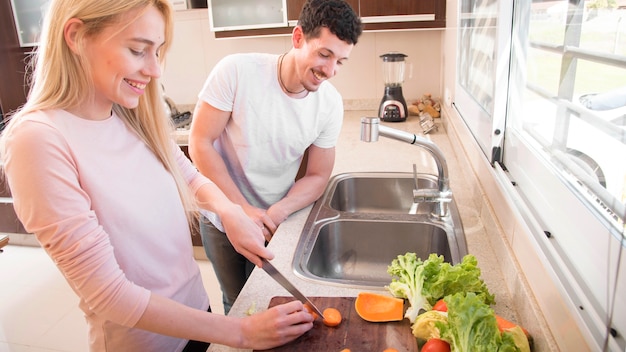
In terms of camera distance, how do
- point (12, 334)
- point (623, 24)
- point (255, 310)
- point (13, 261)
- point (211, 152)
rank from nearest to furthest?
point (623, 24) < point (255, 310) < point (211, 152) < point (12, 334) < point (13, 261)

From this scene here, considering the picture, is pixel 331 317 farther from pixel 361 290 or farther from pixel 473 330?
pixel 473 330

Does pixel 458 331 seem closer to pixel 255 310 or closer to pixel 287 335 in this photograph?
pixel 287 335

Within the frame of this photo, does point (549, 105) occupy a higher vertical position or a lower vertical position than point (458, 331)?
higher

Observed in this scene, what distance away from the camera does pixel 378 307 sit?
85 cm

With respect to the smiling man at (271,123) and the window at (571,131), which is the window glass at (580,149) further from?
the smiling man at (271,123)

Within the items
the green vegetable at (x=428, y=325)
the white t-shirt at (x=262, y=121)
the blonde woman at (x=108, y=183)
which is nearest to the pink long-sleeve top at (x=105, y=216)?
the blonde woman at (x=108, y=183)

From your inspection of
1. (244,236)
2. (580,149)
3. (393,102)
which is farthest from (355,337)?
(393,102)

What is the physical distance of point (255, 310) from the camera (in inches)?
35.4

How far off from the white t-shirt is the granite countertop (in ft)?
0.62

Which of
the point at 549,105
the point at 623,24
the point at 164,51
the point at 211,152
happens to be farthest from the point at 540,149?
the point at 211,152

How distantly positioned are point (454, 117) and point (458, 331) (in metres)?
1.54

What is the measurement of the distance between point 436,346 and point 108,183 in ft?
2.09

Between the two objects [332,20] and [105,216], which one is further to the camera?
[332,20]

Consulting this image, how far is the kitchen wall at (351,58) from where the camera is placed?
9.15 feet
